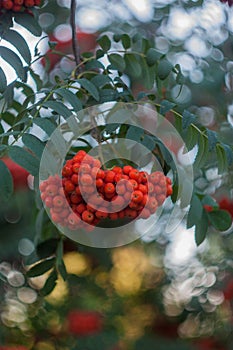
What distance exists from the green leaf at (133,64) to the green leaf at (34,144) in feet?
1.70

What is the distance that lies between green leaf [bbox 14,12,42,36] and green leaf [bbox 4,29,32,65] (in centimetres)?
4

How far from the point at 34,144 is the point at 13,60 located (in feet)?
1.24

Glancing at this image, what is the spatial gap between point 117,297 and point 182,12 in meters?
1.15

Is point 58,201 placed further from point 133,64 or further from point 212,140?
point 133,64

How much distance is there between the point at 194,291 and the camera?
3115 millimetres

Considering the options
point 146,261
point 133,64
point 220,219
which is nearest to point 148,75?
point 133,64

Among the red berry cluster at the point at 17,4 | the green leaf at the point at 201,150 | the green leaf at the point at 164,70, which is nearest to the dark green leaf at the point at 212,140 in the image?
the green leaf at the point at 201,150

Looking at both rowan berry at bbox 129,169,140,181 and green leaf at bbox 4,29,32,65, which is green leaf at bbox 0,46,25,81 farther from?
rowan berry at bbox 129,169,140,181

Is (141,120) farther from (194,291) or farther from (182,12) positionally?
(194,291)

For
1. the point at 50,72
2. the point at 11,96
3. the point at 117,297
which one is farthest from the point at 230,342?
the point at 11,96

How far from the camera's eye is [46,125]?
141cm

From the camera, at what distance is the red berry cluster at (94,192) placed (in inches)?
53.9

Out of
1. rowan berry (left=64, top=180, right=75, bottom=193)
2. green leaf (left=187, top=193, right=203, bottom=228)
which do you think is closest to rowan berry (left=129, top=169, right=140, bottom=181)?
rowan berry (left=64, top=180, right=75, bottom=193)

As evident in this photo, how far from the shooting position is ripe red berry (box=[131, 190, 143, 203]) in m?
1.38
